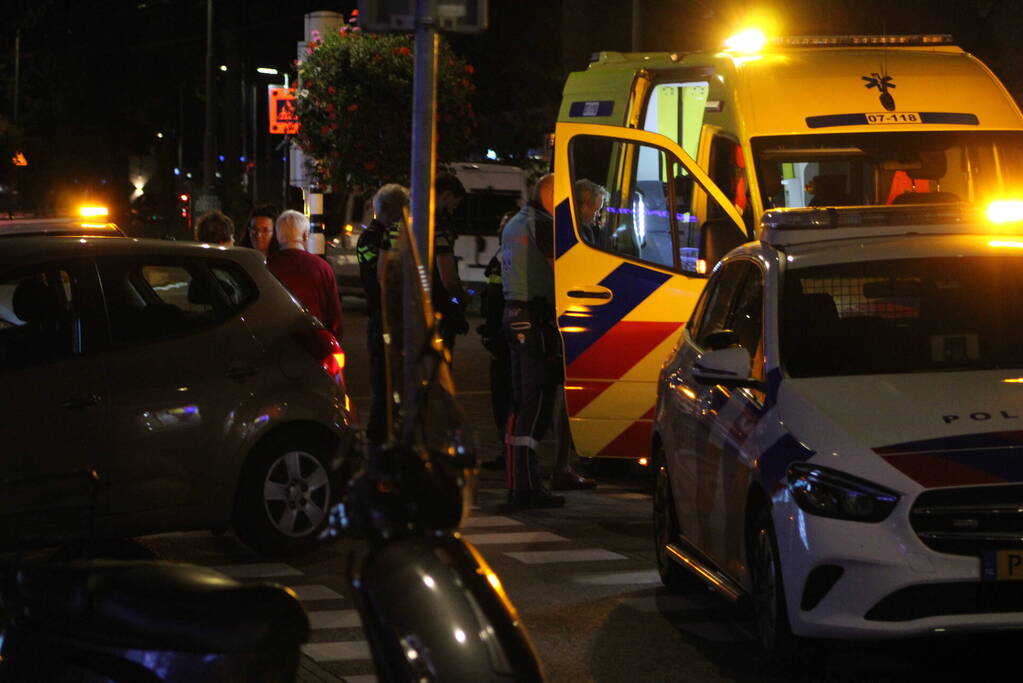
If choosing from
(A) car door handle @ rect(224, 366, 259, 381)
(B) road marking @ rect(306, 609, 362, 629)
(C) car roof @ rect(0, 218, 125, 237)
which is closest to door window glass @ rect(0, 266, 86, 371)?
(A) car door handle @ rect(224, 366, 259, 381)

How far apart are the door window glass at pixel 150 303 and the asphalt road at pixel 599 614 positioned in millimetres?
1178

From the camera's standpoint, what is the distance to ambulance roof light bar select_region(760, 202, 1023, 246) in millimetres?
7961

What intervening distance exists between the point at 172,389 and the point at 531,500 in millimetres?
2893

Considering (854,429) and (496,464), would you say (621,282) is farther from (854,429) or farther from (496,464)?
(854,429)

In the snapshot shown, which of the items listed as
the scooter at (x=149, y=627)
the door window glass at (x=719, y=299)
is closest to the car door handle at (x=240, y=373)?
the door window glass at (x=719, y=299)

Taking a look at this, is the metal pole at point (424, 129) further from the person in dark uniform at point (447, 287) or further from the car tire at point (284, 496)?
the person in dark uniform at point (447, 287)

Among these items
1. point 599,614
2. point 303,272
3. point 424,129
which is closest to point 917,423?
point 599,614

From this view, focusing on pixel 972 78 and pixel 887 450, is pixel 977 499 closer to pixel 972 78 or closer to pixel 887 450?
pixel 887 450

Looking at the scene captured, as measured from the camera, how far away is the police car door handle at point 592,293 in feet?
36.9

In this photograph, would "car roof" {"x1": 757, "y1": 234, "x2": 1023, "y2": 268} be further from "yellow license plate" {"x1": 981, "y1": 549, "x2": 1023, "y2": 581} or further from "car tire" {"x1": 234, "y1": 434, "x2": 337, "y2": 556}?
"car tire" {"x1": 234, "y1": 434, "x2": 337, "y2": 556}

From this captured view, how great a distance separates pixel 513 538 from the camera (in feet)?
33.0

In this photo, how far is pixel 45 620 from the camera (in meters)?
4.00

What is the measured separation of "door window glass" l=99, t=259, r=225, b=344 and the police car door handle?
255cm

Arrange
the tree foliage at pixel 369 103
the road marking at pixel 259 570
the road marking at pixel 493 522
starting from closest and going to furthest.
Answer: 1. the road marking at pixel 259 570
2. the road marking at pixel 493 522
3. the tree foliage at pixel 369 103
